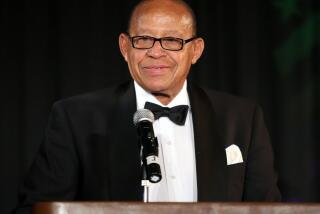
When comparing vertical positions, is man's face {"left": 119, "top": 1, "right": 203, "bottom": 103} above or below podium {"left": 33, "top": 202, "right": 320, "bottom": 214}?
above

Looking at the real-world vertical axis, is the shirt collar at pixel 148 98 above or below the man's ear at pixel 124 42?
below

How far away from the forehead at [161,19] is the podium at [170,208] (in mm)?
918

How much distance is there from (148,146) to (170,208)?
260 mm

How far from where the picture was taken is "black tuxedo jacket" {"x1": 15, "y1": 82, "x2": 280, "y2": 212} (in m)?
2.27

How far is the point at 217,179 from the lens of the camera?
2.35m

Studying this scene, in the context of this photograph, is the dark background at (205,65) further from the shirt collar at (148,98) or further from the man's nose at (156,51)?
the man's nose at (156,51)

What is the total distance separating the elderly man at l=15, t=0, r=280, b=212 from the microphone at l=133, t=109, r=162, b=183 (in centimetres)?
51

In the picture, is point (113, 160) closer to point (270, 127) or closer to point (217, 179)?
point (217, 179)

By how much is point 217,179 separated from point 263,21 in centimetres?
169

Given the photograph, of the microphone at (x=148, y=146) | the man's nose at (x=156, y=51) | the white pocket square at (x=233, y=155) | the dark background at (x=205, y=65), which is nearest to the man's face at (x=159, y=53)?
Result: the man's nose at (x=156, y=51)

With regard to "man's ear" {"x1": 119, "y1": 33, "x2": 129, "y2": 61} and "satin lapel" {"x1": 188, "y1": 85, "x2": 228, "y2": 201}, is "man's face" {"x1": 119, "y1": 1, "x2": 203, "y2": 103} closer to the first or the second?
"man's ear" {"x1": 119, "y1": 33, "x2": 129, "y2": 61}

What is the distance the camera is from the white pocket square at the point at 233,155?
2.40 m

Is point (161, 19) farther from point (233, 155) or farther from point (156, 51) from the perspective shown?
point (233, 155)

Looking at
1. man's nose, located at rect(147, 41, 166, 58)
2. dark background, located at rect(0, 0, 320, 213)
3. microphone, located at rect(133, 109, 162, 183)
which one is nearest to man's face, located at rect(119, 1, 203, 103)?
man's nose, located at rect(147, 41, 166, 58)
